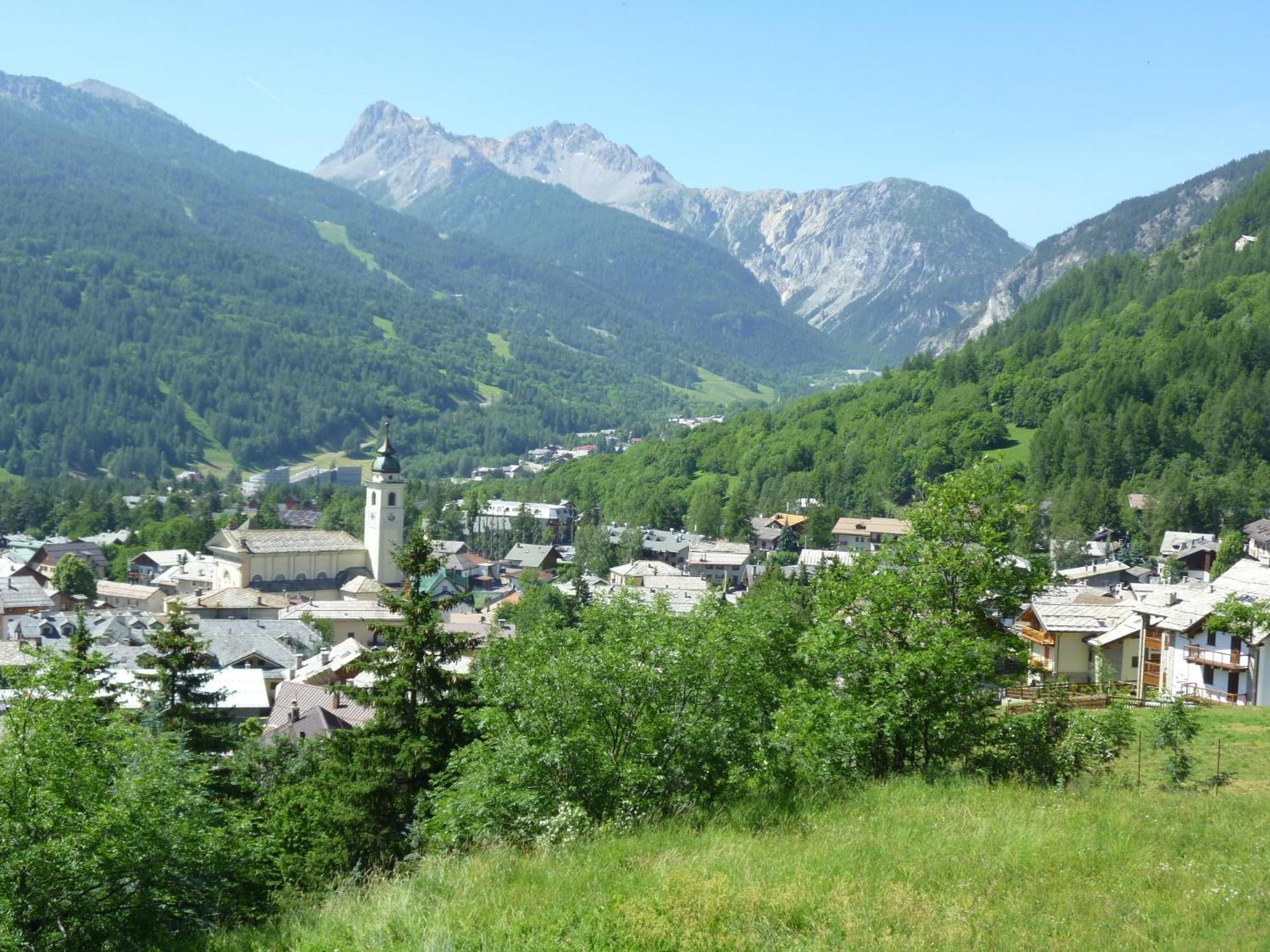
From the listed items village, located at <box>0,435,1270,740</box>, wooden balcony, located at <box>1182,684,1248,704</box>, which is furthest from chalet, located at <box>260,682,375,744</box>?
wooden balcony, located at <box>1182,684,1248,704</box>

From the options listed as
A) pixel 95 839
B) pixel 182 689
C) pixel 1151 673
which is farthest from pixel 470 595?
pixel 1151 673

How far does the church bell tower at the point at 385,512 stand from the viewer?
299 feet

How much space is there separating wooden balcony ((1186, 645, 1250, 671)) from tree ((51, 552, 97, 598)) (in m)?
75.3

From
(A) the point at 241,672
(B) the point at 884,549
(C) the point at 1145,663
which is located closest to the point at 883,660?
(B) the point at 884,549

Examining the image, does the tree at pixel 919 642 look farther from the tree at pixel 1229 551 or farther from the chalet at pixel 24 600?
the tree at pixel 1229 551

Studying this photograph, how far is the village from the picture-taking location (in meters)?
40.7

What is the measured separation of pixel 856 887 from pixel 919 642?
6288mm

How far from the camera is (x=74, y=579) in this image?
88.4 m

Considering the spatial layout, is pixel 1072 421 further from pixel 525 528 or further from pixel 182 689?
pixel 182 689

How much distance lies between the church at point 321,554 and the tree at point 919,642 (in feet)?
245

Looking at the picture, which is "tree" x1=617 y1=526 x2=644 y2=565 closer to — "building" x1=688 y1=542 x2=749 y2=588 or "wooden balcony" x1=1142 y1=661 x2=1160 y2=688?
"building" x1=688 y1=542 x2=749 y2=588

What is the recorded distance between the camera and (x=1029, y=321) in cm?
17012

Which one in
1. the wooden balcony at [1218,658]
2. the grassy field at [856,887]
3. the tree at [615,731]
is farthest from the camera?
the wooden balcony at [1218,658]

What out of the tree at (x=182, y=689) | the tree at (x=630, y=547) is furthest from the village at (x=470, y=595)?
the tree at (x=182, y=689)
